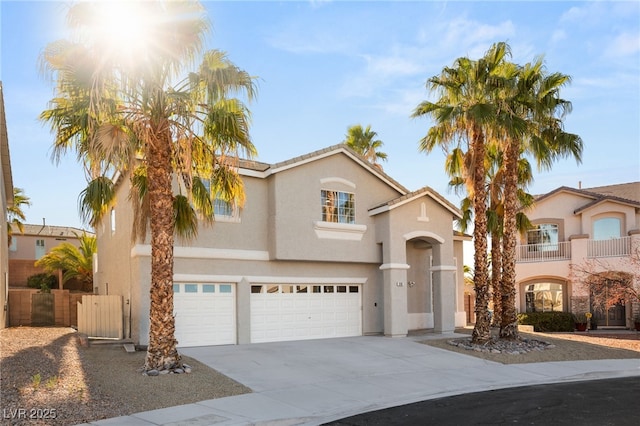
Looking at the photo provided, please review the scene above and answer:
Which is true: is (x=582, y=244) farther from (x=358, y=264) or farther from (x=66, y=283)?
(x=66, y=283)

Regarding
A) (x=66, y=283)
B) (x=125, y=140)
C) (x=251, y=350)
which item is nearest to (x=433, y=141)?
(x=251, y=350)

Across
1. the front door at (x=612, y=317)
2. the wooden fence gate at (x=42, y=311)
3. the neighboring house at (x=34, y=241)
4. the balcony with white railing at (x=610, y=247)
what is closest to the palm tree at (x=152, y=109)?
the wooden fence gate at (x=42, y=311)

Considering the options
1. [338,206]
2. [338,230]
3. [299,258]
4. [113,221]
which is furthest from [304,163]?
[113,221]

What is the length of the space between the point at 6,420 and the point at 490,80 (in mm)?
18069

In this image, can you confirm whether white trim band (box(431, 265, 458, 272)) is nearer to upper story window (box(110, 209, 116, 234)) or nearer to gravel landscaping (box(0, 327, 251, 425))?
gravel landscaping (box(0, 327, 251, 425))

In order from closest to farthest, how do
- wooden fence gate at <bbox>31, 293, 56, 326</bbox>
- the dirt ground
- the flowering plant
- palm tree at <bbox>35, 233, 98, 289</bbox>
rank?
the dirt ground < wooden fence gate at <bbox>31, 293, 56, 326</bbox> < the flowering plant < palm tree at <bbox>35, 233, 98, 289</bbox>

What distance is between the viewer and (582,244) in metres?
33.9

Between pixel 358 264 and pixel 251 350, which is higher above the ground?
pixel 358 264

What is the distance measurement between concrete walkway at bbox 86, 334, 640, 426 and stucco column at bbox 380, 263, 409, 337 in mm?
779

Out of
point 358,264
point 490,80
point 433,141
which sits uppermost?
point 490,80

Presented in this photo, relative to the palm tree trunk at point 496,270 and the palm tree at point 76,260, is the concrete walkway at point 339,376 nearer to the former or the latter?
the palm tree trunk at point 496,270

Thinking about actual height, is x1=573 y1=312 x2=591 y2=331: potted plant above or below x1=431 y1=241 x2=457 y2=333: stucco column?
below

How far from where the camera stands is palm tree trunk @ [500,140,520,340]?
2225cm

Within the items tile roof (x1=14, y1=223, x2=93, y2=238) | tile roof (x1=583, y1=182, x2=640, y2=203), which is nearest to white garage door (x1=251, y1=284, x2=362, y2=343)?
tile roof (x1=583, y1=182, x2=640, y2=203)
